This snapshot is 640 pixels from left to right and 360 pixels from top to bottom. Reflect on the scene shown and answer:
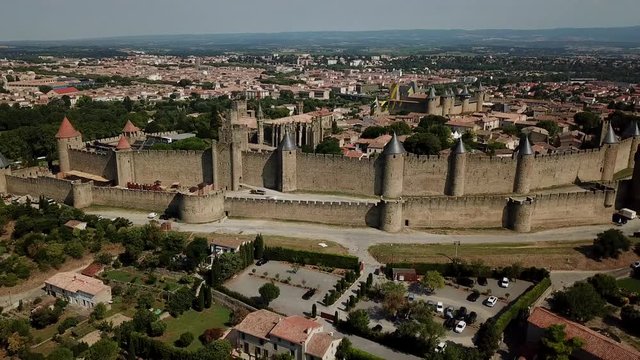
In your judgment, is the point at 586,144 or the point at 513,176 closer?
the point at 513,176

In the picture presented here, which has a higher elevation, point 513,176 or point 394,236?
point 513,176

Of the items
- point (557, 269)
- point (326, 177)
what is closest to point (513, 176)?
point (557, 269)

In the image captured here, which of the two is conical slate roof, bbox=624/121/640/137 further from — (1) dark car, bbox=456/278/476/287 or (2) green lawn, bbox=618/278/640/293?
(1) dark car, bbox=456/278/476/287

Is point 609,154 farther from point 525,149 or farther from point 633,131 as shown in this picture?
point 525,149

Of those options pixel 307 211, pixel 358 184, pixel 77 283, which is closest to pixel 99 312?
pixel 77 283

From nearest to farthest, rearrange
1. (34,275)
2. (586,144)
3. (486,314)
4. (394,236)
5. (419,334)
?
(419,334)
(486,314)
(34,275)
(394,236)
(586,144)

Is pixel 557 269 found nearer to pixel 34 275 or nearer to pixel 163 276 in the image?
pixel 163 276
